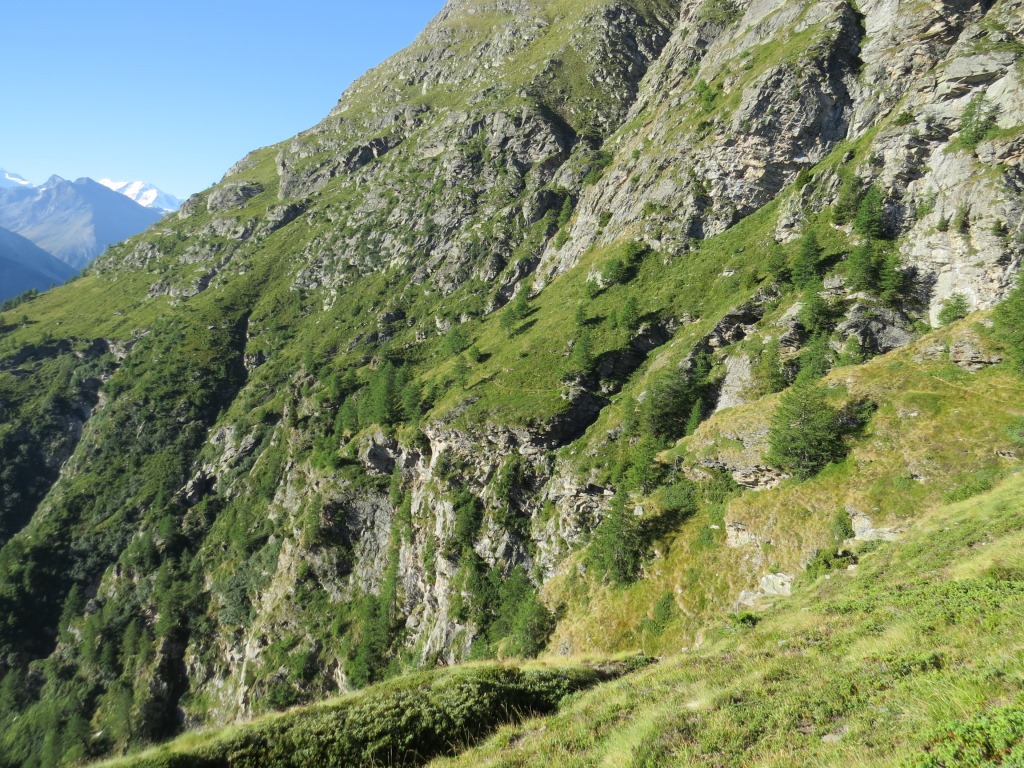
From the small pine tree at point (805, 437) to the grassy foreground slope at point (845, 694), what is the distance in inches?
848

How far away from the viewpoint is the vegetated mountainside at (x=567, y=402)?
4475cm

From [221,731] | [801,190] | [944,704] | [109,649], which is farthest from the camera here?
[109,649]

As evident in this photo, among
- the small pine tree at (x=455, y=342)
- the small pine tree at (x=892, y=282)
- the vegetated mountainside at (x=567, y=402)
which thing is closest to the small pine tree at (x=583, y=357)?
the vegetated mountainside at (x=567, y=402)

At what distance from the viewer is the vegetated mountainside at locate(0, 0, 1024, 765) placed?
44.8 m

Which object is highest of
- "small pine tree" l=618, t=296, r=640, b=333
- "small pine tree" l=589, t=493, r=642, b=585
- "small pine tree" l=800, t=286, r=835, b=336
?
"small pine tree" l=618, t=296, r=640, b=333

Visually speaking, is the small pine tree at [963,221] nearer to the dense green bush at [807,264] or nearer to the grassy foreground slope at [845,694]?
the dense green bush at [807,264]

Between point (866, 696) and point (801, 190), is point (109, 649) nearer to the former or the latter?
point (866, 696)

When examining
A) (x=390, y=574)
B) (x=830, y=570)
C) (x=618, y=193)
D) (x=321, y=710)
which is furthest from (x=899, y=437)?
(x=618, y=193)

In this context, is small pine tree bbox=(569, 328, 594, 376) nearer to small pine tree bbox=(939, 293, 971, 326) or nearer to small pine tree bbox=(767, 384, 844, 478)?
small pine tree bbox=(767, 384, 844, 478)

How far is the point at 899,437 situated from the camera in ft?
135

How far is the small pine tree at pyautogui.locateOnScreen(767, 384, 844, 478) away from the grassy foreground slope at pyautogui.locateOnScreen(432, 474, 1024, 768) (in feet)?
70.7

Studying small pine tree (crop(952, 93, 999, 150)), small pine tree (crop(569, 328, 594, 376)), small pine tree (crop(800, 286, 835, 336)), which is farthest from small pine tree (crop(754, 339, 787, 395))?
small pine tree (crop(952, 93, 999, 150))

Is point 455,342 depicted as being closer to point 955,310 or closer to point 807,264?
point 807,264

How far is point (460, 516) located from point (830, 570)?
5416 centimetres
